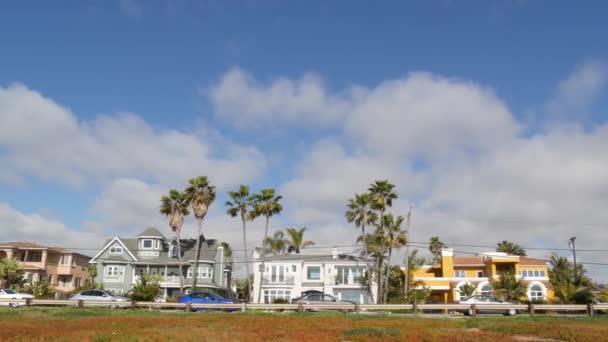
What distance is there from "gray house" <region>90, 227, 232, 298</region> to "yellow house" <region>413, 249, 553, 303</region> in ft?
90.0

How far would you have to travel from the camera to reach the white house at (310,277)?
72.1m

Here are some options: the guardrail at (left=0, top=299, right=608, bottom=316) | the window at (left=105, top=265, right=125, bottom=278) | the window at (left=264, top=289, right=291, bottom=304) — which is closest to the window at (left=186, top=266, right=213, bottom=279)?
the window at (left=264, top=289, right=291, bottom=304)

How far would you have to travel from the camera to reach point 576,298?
170 feet

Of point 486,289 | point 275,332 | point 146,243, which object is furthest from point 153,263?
point 275,332

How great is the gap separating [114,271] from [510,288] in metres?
50.9

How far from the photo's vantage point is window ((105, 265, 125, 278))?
75.5 m

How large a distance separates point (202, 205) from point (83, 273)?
29778mm

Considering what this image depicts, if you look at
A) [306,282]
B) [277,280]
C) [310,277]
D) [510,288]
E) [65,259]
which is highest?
[65,259]

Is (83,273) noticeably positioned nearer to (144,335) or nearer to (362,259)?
(362,259)

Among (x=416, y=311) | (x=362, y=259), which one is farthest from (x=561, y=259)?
(x=416, y=311)

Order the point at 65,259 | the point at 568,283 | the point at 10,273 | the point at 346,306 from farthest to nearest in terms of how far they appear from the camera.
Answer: the point at 65,259 → the point at 10,273 → the point at 568,283 → the point at 346,306

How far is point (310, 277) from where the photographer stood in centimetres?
7419

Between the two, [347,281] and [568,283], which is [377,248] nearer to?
[347,281]

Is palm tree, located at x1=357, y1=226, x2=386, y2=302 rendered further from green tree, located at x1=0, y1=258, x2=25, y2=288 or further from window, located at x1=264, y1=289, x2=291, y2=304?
green tree, located at x1=0, y1=258, x2=25, y2=288
